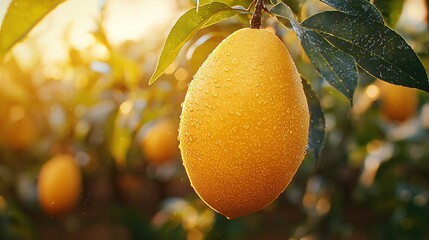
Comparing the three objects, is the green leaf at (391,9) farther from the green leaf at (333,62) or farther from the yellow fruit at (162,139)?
the yellow fruit at (162,139)

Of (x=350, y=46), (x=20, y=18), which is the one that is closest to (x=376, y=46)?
(x=350, y=46)

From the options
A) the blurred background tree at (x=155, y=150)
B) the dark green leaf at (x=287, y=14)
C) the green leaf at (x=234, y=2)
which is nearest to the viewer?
the dark green leaf at (x=287, y=14)

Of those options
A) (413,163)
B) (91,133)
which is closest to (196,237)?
(91,133)

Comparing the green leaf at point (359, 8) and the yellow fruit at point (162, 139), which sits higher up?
the green leaf at point (359, 8)

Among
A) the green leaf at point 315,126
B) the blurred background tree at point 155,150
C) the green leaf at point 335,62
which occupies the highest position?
the green leaf at point 335,62

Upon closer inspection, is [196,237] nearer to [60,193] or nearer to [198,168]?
[60,193]

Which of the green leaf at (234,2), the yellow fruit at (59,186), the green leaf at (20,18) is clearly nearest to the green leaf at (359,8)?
the green leaf at (234,2)

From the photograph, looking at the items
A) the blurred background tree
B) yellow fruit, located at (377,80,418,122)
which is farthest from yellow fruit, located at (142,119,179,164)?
yellow fruit, located at (377,80,418,122)

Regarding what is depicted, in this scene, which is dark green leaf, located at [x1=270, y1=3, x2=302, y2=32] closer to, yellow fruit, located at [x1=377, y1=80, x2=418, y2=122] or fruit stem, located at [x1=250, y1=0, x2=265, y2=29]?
fruit stem, located at [x1=250, y1=0, x2=265, y2=29]

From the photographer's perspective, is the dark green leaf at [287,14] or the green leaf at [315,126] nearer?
the dark green leaf at [287,14]
